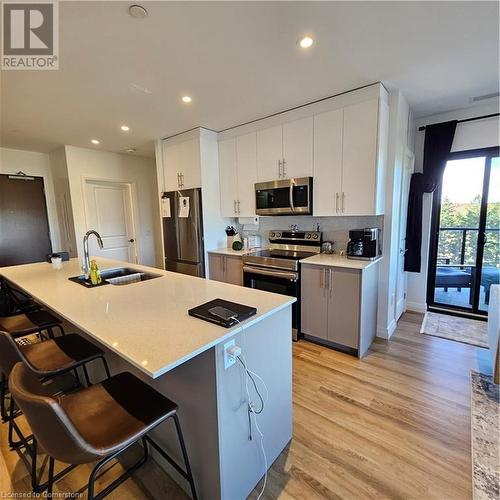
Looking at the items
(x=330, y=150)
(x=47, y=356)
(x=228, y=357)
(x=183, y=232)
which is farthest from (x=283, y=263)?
(x=47, y=356)

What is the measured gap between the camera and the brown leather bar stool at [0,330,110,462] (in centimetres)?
127

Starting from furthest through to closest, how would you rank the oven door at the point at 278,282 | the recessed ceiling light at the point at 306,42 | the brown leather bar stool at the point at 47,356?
the oven door at the point at 278,282 → the recessed ceiling light at the point at 306,42 → the brown leather bar stool at the point at 47,356

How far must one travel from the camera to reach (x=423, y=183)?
3.36 metres

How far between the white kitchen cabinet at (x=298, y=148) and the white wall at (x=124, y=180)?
3.34 m

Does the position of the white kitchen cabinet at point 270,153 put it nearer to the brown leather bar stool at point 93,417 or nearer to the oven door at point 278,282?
the oven door at point 278,282

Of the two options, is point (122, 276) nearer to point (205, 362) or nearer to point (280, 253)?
point (205, 362)

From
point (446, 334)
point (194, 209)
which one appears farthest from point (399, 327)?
point (194, 209)

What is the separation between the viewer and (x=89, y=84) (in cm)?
235

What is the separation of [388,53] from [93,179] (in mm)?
4594

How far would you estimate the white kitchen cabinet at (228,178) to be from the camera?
A: 3710 mm

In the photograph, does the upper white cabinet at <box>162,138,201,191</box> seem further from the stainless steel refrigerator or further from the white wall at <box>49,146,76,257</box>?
the white wall at <box>49,146,76,257</box>

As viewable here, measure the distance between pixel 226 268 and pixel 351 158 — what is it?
2.00 m

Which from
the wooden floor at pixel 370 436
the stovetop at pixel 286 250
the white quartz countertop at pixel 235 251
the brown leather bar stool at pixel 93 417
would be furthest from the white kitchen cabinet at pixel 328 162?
the brown leather bar stool at pixel 93 417

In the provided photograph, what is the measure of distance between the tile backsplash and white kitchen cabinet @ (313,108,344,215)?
411 mm
